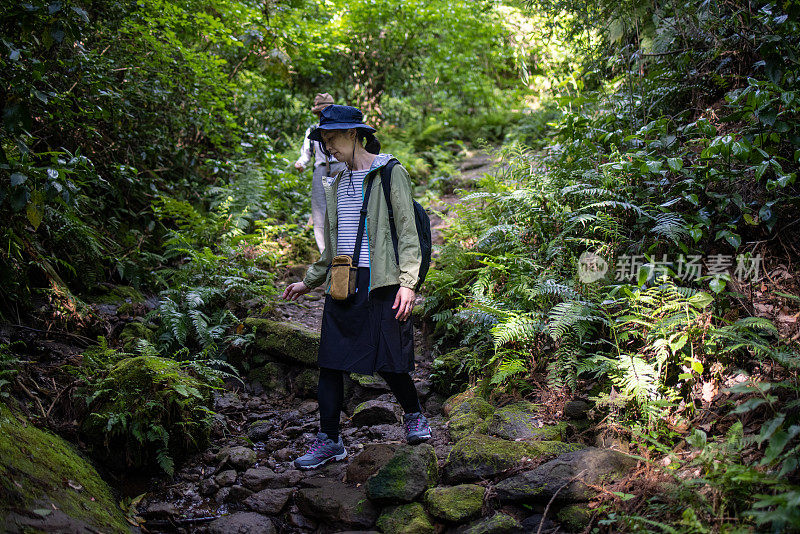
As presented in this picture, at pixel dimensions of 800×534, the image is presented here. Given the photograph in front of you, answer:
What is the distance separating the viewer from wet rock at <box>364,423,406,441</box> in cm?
429

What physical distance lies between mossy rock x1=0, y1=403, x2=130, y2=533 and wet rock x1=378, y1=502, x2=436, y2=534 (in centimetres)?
147

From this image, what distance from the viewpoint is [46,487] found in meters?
2.66

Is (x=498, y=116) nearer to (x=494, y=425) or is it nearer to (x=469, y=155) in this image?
(x=469, y=155)

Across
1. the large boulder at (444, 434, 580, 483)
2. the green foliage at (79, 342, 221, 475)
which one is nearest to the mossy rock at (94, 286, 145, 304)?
the green foliage at (79, 342, 221, 475)

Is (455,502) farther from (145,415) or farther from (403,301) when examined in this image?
(145,415)

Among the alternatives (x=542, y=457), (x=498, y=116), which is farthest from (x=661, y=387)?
(x=498, y=116)

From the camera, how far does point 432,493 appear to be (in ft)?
10.0

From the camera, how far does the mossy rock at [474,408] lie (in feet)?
13.2

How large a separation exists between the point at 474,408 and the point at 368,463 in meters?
1.05

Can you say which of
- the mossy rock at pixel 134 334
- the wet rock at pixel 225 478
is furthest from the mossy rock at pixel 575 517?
the mossy rock at pixel 134 334

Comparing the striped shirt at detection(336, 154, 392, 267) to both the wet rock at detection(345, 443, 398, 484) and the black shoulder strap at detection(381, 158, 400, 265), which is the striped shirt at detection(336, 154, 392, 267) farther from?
the wet rock at detection(345, 443, 398, 484)

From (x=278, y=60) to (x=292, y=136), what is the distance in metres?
4.37

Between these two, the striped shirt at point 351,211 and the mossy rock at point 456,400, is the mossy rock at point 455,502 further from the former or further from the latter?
the striped shirt at point 351,211

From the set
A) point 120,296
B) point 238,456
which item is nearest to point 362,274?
point 238,456
